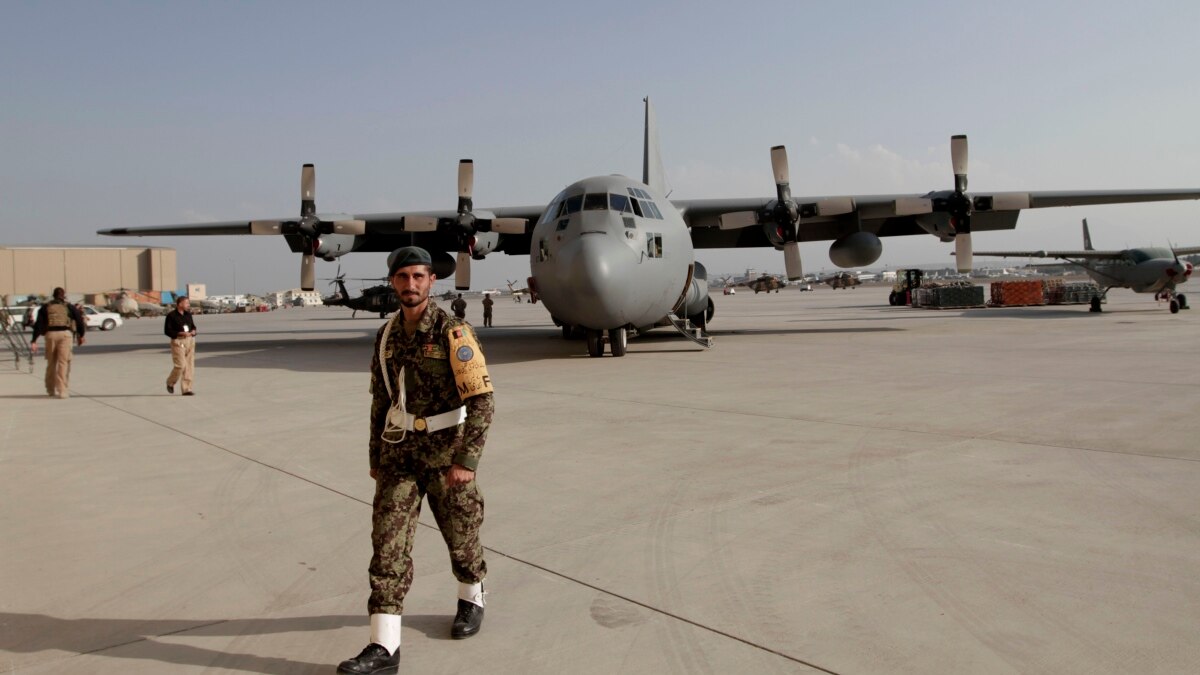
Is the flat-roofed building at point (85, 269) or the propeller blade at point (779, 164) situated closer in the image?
the propeller blade at point (779, 164)

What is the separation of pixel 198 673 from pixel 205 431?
21.8 feet

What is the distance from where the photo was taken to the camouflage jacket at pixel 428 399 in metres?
3.65

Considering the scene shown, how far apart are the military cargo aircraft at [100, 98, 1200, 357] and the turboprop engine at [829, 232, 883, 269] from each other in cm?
4

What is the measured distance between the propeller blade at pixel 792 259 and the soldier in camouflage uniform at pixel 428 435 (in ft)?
65.4

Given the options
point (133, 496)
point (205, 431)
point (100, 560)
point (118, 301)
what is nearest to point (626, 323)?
point (205, 431)

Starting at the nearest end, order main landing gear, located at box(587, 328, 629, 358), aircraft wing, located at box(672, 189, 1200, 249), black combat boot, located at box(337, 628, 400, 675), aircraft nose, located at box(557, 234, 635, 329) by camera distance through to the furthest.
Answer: black combat boot, located at box(337, 628, 400, 675), aircraft nose, located at box(557, 234, 635, 329), main landing gear, located at box(587, 328, 629, 358), aircraft wing, located at box(672, 189, 1200, 249)

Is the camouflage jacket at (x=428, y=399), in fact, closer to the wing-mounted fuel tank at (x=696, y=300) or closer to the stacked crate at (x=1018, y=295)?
the wing-mounted fuel tank at (x=696, y=300)

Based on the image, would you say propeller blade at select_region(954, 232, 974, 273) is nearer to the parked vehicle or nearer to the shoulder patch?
the shoulder patch

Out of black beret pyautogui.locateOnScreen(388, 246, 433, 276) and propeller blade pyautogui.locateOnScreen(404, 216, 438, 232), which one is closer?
black beret pyautogui.locateOnScreen(388, 246, 433, 276)

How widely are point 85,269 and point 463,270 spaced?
93.3 meters

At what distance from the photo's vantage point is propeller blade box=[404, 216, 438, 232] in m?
22.6

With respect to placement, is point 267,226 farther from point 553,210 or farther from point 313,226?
point 553,210

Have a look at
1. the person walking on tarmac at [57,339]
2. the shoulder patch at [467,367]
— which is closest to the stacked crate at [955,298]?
the person walking on tarmac at [57,339]

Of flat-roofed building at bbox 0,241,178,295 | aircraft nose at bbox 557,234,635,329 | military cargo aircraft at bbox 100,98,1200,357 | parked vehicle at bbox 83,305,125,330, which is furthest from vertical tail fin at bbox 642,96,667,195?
flat-roofed building at bbox 0,241,178,295
